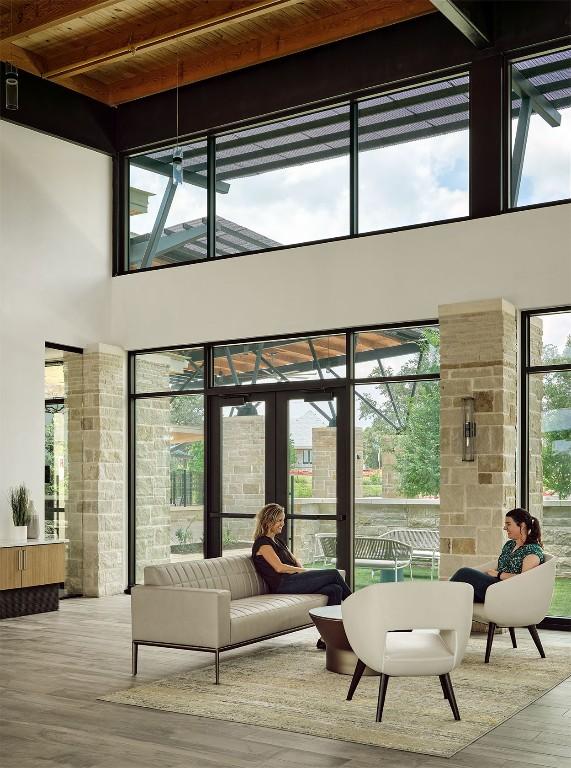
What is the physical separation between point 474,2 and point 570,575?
5.20 metres

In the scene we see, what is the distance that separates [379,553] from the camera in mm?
9516

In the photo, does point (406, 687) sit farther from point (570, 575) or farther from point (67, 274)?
point (67, 274)

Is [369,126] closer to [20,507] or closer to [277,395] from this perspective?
[277,395]

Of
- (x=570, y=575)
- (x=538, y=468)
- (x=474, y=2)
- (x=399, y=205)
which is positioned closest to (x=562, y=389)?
(x=538, y=468)

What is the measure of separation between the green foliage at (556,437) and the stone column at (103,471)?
16.5 ft

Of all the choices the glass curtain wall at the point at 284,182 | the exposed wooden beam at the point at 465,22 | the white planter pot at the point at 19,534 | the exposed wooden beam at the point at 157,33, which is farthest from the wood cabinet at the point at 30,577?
the exposed wooden beam at the point at 465,22

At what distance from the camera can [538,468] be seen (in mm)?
8680

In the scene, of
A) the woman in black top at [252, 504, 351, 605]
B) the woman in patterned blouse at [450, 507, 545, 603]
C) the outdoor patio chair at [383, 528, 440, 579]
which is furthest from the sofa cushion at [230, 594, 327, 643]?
the outdoor patio chair at [383, 528, 440, 579]

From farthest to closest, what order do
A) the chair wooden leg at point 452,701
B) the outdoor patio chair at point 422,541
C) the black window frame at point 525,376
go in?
the outdoor patio chair at point 422,541 < the black window frame at point 525,376 < the chair wooden leg at point 452,701

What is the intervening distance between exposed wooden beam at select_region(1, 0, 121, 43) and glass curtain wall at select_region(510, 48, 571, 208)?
391 cm

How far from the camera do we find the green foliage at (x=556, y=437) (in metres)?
8.56

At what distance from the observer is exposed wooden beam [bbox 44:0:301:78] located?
9125 millimetres

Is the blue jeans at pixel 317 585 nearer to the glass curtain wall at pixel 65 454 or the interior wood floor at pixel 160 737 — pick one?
the interior wood floor at pixel 160 737

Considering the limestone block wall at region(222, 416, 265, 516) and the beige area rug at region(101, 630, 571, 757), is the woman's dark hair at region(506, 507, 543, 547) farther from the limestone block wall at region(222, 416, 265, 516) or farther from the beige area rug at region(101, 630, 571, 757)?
the limestone block wall at region(222, 416, 265, 516)
